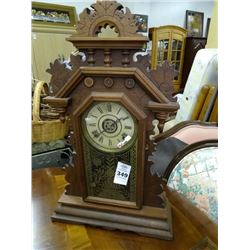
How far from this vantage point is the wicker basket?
4.80 feet

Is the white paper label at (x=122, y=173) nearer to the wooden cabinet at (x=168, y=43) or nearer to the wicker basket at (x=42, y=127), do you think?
the wicker basket at (x=42, y=127)

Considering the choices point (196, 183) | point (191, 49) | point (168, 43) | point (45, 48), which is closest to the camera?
point (196, 183)

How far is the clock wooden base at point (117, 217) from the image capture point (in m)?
0.59

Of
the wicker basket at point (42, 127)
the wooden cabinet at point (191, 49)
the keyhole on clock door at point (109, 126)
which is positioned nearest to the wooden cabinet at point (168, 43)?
the wooden cabinet at point (191, 49)

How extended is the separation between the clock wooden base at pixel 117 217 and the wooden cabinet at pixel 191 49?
3.69 metres

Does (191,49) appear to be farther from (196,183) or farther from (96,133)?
(96,133)

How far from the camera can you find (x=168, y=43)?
12.5 feet

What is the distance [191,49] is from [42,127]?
3.11 m

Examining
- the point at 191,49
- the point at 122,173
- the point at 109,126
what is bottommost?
the point at 122,173

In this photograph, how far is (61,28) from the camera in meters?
2.83

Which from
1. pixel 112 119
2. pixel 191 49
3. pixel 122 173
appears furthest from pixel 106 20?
pixel 191 49

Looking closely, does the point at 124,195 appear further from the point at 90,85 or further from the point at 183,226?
the point at 90,85
